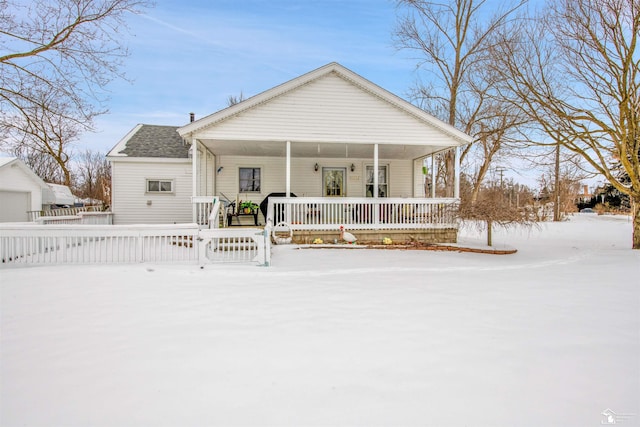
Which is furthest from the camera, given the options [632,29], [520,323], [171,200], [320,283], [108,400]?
[171,200]

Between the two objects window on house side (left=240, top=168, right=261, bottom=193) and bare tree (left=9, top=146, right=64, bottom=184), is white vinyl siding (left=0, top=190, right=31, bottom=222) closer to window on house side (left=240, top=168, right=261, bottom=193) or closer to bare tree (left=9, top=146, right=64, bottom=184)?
window on house side (left=240, top=168, right=261, bottom=193)

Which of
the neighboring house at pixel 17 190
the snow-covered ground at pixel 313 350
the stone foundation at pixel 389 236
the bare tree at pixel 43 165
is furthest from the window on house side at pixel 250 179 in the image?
the bare tree at pixel 43 165

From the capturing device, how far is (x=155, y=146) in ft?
47.2

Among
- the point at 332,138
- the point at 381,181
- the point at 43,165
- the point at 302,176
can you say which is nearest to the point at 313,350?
the point at 332,138

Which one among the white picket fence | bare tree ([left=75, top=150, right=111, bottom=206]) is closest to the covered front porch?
the white picket fence

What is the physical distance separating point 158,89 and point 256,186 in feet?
36.0

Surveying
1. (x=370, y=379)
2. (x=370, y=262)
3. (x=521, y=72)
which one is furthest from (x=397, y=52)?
(x=370, y=379)

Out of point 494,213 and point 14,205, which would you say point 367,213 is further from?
point 14,205

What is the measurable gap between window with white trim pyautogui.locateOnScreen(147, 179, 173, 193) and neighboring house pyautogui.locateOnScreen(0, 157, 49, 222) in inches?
288

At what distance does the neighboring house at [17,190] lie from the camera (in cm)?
1653

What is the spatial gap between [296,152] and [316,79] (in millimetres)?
2855

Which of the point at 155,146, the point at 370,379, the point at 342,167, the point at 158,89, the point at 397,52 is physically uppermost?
the point at 397,52

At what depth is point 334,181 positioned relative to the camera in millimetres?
14227

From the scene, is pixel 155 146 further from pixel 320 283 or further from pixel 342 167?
pixel 320 283
